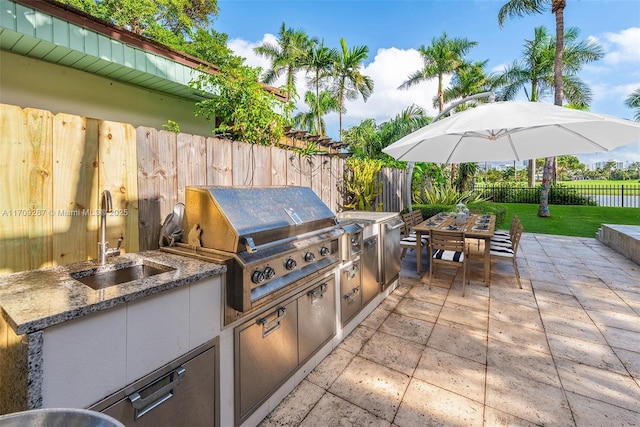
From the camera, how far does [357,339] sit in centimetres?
279

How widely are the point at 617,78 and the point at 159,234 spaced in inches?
941

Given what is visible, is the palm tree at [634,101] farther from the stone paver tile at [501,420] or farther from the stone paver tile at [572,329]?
the stone paver tile at [501,420]

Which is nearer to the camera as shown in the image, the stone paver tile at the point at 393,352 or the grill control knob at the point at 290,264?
the grill control knob at the point at 290,264

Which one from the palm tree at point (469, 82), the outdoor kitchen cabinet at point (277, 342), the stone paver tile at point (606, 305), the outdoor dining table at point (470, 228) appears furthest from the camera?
the palm tree at point (469, 82)

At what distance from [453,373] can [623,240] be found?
6.15m

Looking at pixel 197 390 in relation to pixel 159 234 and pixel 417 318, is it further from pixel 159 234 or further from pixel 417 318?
pixel 417 318

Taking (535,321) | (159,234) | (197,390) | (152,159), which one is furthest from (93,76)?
(535,321)

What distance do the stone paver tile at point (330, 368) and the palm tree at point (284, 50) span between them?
1769 cm

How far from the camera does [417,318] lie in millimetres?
3211

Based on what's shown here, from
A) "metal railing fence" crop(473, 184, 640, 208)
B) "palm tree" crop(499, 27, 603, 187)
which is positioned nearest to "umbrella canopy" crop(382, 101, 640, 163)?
"metal railing fence" crop(473, 184, 640, 208)

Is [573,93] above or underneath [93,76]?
above

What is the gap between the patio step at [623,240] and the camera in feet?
17.0

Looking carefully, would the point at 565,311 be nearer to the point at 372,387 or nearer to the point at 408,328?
the point at 408,328

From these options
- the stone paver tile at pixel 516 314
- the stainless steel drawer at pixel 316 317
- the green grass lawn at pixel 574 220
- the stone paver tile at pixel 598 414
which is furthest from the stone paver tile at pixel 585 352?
the green grass lawn at pixel 574 220
